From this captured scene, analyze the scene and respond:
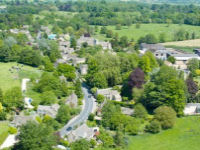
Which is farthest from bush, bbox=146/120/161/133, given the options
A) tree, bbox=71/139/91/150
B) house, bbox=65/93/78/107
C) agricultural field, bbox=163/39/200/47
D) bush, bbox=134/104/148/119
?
agricultural field, bbox=163/39/200/47

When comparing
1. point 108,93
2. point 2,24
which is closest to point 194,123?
point 108,93

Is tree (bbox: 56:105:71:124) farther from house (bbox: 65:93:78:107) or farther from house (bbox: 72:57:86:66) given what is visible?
house (bbox: 72:57:86:66)

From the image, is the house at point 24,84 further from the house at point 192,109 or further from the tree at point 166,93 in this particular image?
the house at point 192,109

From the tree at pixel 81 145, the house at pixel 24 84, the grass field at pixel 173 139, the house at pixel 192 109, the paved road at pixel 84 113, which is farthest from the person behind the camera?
the house at pixel 24 84

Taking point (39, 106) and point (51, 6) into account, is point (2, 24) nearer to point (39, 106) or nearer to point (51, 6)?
point (51, 6)

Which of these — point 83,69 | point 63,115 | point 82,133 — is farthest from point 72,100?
point 83,69

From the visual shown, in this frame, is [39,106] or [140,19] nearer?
[39,106]

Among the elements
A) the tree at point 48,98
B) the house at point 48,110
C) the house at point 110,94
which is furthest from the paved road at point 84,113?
the tree at point 48,98
